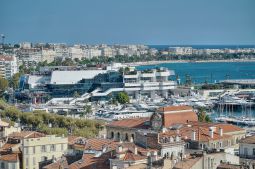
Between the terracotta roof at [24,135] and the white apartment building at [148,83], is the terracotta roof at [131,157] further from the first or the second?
the white apartment building at [148,83]

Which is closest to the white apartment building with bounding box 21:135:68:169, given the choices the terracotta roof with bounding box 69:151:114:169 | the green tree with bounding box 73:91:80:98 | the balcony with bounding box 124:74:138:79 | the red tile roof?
the red tile roof

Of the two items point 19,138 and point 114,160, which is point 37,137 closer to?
point 19,138

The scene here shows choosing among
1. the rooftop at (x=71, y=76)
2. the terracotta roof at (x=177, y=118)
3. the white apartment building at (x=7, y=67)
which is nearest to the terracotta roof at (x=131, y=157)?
the terracotta roof at (x=177, y=118)

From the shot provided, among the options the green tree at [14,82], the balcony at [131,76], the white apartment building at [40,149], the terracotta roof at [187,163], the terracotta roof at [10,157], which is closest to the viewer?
the terracotta roof at [187,163]

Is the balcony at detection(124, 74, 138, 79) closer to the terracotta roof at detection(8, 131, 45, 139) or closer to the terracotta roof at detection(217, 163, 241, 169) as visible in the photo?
the terracotta roof at detection(8, 131, 45, 139)

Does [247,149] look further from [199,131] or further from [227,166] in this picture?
[227,166]

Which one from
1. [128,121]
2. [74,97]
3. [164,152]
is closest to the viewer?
[164,152]

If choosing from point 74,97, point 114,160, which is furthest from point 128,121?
point 74,97
